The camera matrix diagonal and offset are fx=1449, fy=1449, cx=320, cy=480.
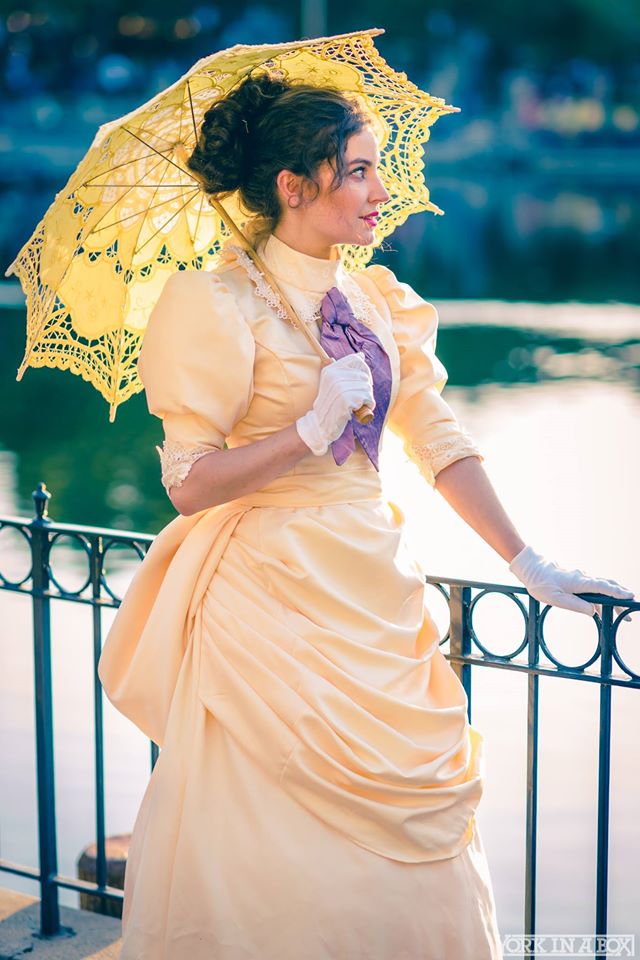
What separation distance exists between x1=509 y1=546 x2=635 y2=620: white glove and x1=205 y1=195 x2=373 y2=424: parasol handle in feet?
1.23

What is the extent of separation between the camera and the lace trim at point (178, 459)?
7.00 feet

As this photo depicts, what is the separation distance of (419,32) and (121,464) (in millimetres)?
36647

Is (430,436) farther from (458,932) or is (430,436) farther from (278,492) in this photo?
(458,932)

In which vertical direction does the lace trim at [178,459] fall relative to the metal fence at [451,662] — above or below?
above

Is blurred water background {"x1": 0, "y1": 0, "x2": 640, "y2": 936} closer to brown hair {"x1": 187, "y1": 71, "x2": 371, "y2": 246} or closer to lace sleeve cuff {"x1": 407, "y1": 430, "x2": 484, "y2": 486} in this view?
lace sleeve cuff {"x1": 407, "y1": 430, "x2": 484, "y2": 486}

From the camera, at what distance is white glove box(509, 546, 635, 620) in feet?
7.48

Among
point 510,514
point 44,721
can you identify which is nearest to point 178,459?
point 44,721

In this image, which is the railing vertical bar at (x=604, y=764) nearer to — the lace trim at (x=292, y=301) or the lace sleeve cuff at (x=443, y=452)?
the lace sleeve cuff at (x=443, y=452)

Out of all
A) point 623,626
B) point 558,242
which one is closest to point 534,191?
point 558,242

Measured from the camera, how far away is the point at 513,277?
711 inches

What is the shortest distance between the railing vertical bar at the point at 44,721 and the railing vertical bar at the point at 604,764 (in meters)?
1.11

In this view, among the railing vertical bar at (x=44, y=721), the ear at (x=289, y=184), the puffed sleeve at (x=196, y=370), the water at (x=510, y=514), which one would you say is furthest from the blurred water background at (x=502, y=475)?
the railing vertical bar at (x=44, y=721)

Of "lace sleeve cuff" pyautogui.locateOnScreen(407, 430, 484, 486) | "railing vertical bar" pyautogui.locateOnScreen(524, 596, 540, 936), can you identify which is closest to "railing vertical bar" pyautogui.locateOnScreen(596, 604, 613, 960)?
"railing vertical bar" pyautogui.locateOnScreen(524, 596, 540, 936)

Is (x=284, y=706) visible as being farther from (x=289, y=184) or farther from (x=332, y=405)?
(x=289, y=184)
